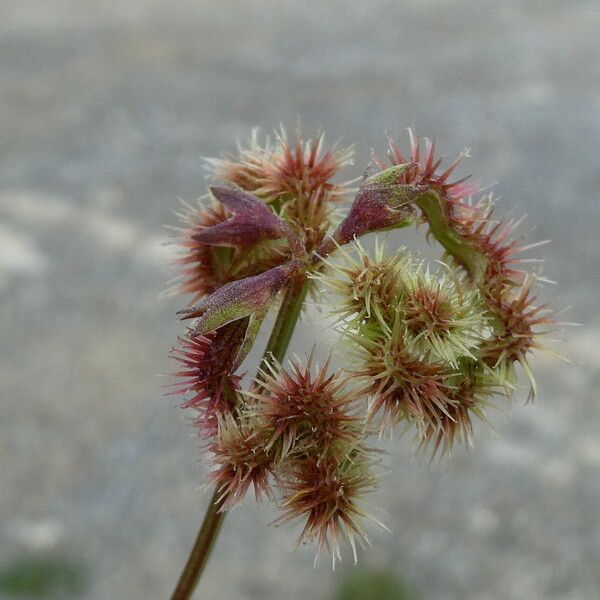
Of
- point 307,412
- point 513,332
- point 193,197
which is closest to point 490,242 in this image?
point 513,332

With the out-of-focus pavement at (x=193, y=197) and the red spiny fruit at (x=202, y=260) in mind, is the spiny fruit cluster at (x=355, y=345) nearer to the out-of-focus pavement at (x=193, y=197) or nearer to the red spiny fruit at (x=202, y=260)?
the red spiny fruit at (x=202, y=260)

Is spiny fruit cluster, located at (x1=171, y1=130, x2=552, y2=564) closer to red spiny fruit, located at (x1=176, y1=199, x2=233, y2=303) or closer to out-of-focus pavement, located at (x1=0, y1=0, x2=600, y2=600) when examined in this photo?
red spiny fruit, located at (x1=176, y1=199, x2=233, y2=303)

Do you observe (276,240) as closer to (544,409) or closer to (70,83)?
(544,409)

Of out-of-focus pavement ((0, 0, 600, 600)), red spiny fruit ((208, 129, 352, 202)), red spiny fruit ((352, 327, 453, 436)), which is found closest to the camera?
red spiny fruit ((352, 327, 453, 436))

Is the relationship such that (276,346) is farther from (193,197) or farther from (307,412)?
(193,197)

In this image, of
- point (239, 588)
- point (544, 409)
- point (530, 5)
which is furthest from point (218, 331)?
point (530, 5)

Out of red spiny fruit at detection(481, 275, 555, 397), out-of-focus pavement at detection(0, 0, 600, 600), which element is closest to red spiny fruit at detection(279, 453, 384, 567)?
red spiny fruit at detection(481, 275, 555, 397)
